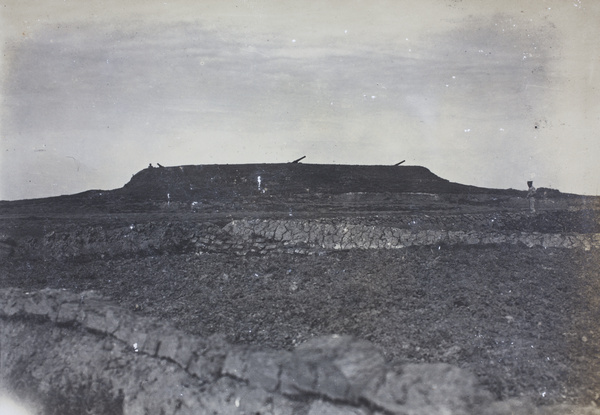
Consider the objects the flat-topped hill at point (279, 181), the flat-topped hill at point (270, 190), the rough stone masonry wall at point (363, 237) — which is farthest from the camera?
the flat-topped hill at point (279, 181)

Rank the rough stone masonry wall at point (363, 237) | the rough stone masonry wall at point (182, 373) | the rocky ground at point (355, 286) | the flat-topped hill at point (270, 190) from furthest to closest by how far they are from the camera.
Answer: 1. the flat-topped hill at point (270, 190)
2. the rough stone masonry wall at point (363, 237)
3. the rocky ground at point (355, 286)
4. the rough stone masonry wall at point (182, 373)

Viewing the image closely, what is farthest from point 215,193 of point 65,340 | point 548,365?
point 548,365

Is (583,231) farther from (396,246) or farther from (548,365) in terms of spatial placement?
(548,365)

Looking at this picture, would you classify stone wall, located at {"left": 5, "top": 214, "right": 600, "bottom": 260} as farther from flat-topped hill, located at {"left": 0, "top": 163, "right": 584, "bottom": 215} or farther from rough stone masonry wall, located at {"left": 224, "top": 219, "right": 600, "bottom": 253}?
flat-topped hill, located at {"left": 0, "top": 163, "right": 584, "bottom": 215}

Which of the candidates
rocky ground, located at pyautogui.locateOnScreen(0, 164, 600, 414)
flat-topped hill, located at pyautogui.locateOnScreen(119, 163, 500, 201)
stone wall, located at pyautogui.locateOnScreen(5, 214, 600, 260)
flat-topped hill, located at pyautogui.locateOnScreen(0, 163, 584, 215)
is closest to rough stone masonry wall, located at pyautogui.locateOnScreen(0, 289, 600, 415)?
rocky ground, located at pyautogui.locateOnScreen(0, 164, 600, 414)

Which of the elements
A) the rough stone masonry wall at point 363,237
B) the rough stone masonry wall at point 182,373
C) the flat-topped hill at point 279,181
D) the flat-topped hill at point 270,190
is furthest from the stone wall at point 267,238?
the flat-topped hill at point 279,181

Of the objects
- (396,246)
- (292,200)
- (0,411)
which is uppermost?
(292,200)

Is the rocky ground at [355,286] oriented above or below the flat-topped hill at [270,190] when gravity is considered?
below

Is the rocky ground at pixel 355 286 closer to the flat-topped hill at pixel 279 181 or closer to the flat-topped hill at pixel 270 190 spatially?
the flat-topped hill at pixel 270 190
